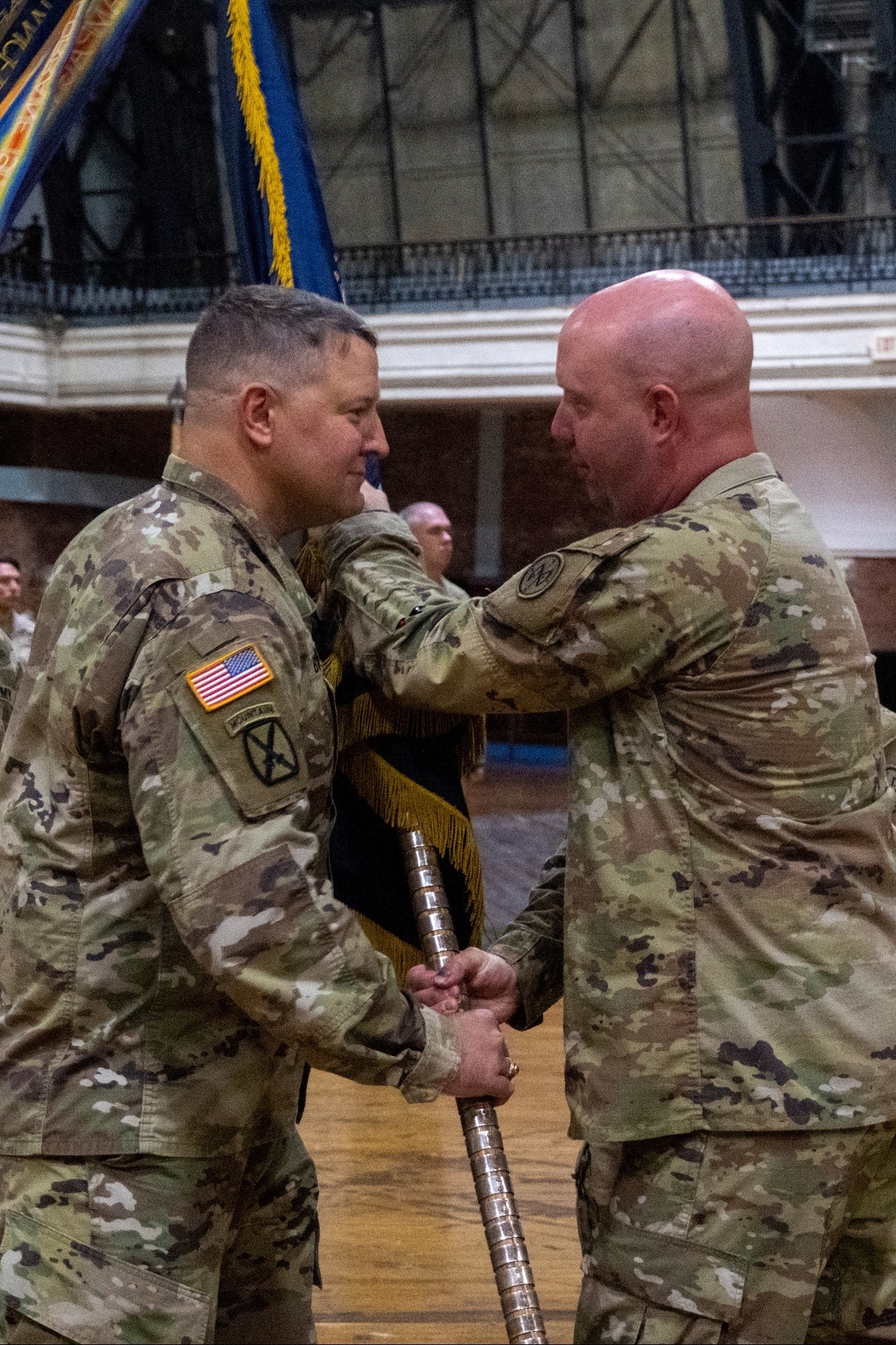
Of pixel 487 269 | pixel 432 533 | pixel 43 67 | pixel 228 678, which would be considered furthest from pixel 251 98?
pixel 487 269

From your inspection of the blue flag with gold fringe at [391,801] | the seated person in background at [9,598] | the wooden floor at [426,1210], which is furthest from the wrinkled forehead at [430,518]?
the blue flag with gold fringe at [391,801]

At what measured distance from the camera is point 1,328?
10.6m

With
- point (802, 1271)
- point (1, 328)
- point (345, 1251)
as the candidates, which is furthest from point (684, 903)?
point (1, 328)

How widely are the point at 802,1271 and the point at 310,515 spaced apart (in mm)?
1009

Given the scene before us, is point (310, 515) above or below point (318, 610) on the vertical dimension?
above

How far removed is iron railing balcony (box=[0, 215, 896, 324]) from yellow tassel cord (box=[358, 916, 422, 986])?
8753 millimetres

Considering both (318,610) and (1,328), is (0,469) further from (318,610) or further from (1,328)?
(318,610)

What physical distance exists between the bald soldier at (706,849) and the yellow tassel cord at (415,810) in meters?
0.27

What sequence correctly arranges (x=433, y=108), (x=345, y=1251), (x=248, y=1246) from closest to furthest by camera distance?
1. (x=248, y=1246)
2. (x=345, y=1251)
3. (x=433, y=108)

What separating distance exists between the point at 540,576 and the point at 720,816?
33cm

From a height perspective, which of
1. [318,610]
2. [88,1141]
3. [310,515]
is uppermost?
[310,515]

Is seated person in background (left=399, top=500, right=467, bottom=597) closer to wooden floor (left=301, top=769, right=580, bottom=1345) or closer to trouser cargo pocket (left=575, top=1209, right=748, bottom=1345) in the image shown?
wooden floor (left=301, top=769, right=580, bottom=1345)

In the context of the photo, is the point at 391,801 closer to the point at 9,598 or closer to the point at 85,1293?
the point at 85,1293

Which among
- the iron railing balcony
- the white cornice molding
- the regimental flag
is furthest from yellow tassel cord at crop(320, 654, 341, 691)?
the iron railing balcony
